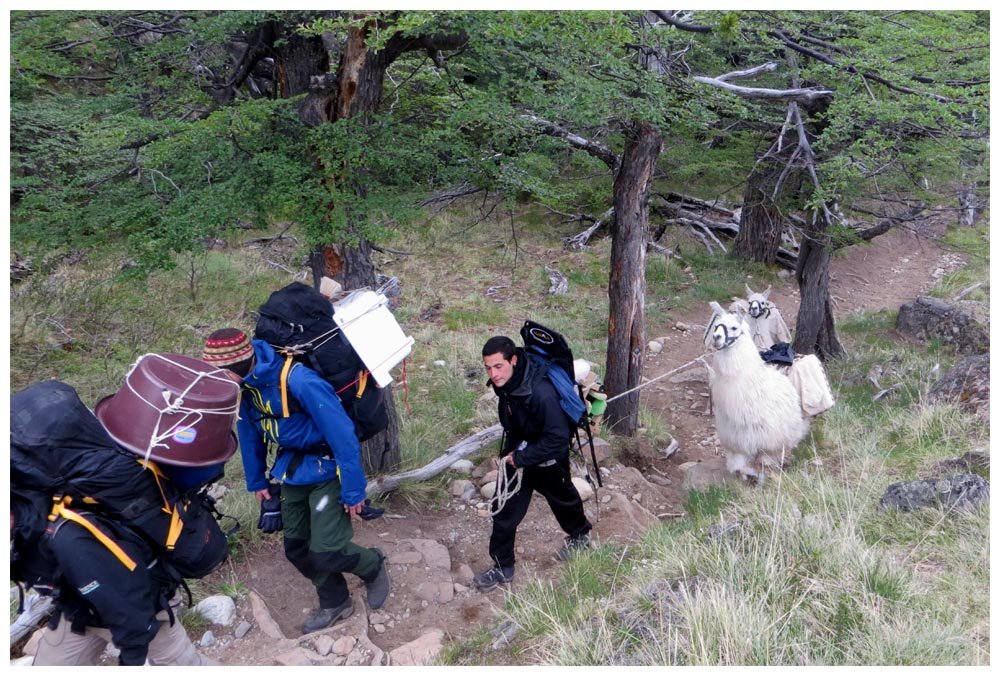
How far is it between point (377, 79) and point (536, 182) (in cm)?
152

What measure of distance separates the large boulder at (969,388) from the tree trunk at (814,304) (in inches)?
96.0

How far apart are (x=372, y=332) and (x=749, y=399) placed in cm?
362

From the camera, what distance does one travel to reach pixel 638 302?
279 inches

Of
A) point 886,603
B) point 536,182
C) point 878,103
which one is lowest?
point 886,603

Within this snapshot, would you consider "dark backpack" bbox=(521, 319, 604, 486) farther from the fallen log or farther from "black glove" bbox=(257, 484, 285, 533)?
the fallen log

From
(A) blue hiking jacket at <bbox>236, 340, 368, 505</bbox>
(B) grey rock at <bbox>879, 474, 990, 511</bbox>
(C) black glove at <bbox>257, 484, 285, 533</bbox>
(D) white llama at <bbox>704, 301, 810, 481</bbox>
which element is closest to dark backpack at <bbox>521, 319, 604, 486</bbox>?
(A) blue hiking jacket at <bbox>236, 340, 368, 505</bbox>

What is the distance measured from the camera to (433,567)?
4977 millimetres

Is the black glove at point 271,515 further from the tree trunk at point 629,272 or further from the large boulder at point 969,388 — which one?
the large boulder at point 969,388

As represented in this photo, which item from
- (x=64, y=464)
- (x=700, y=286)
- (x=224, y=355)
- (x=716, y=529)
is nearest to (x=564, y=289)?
(x=700, y=286)

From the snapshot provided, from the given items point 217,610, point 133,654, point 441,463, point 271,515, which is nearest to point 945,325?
point 441,463

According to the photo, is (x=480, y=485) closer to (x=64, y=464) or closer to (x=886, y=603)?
(x=886, y=603)

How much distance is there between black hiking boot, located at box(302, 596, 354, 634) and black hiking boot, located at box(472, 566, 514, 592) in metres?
0.88

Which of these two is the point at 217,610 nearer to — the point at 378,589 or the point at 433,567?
the point at 378,589
